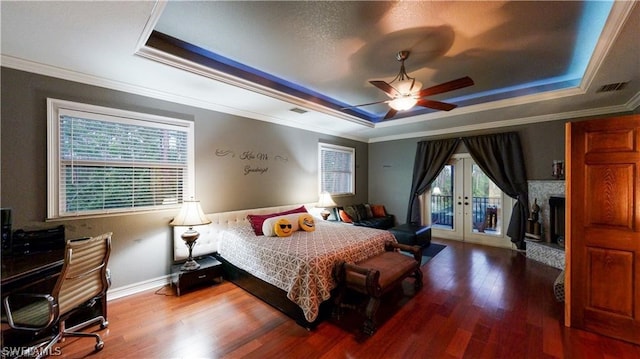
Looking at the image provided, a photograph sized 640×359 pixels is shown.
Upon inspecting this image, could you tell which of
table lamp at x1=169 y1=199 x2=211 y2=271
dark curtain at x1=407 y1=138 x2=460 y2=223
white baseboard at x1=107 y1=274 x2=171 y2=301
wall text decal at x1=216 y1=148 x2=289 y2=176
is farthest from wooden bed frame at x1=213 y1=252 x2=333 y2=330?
dark curtain at x1=407 y1=138 x2=460 y2=223

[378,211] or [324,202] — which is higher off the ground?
[324,202]

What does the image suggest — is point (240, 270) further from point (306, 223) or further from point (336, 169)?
point (336, 169)

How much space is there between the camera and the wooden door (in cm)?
211

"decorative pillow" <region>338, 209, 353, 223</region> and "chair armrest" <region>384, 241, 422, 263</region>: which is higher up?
"decorative pillow" <region>338, 209, 353, 223</region>

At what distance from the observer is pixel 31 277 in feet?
6.12

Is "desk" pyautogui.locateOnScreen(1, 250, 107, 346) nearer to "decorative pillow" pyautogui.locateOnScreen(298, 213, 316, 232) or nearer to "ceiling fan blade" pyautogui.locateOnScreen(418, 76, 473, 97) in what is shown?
"decorative pillow" pyautogui.locateOnScreen(298, 213, 316, 232)

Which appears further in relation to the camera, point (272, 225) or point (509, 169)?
point (509, 169)

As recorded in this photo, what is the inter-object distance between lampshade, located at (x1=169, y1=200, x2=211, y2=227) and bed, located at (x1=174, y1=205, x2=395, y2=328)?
38 cm

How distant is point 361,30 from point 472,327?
3.07 meters

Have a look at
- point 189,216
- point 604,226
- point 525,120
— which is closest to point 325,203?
point 189,216

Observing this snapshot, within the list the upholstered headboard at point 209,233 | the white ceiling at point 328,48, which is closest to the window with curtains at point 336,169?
the white ceiling at point 328,48

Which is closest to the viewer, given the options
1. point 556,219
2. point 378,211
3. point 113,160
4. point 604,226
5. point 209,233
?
point 604,226

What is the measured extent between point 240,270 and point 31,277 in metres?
1.83

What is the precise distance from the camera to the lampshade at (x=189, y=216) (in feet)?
10.1
